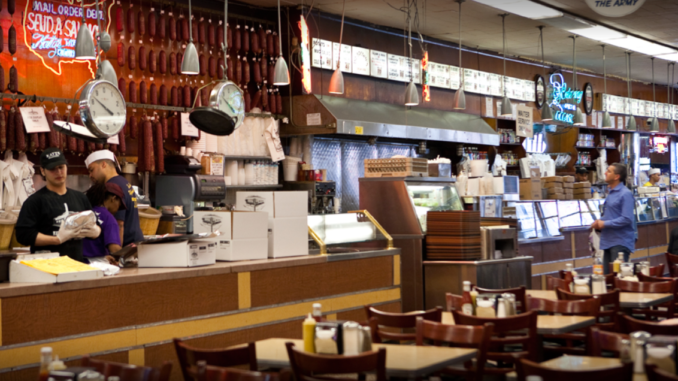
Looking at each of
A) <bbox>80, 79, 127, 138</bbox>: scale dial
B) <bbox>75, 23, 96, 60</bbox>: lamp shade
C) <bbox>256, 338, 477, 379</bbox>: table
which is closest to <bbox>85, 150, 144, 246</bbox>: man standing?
<bbox>80, 79, 127, 138</bbox>: scale dial

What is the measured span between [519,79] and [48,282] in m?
10.8

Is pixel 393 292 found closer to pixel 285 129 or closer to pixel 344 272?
pixel 344 272

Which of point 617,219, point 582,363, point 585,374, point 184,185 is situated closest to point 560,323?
point 582,363

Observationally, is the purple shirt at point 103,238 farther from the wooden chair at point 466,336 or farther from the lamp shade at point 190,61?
the wooden chair at point 466,336

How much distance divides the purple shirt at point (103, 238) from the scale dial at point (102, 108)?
2.04 feet

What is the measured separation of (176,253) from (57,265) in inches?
34.8

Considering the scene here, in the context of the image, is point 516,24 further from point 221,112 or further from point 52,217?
point 52,217

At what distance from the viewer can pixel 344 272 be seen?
630cm

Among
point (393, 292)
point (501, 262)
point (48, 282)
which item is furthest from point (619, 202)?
point (48, 282)

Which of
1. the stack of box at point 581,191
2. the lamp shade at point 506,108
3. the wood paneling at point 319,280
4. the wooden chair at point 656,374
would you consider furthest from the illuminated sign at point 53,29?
the stack of box at point 581,191

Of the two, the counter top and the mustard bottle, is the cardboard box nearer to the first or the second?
the counter top

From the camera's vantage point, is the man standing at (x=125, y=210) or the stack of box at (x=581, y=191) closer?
the man standing at (x=125, y=210)

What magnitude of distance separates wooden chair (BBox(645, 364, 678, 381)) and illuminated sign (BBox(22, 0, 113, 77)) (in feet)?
20.7

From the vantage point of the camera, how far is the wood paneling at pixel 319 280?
5621mm
